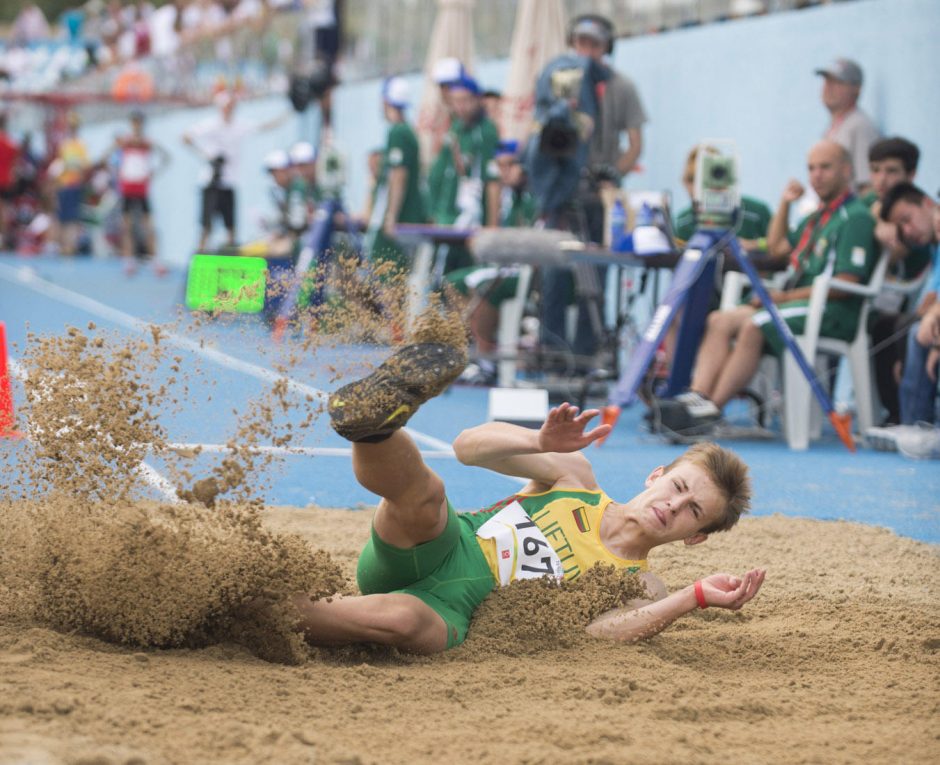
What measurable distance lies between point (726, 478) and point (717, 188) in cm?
497

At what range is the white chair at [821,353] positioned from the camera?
859 centimetres

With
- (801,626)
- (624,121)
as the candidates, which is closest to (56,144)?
(624,121)

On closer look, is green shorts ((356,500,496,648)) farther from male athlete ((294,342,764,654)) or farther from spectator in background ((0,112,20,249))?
spectator in background ((0,112,20,249))

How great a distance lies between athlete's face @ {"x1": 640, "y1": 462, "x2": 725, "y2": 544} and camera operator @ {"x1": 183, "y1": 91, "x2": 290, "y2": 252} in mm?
15950

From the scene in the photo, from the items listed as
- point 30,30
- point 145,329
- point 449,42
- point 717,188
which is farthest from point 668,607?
point 30,30

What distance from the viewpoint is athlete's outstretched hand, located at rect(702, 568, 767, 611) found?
3.79 metres

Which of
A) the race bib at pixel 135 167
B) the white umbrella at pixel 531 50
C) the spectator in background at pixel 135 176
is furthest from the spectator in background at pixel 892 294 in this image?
the race bib at pixel 135 167

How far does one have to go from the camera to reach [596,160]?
38.2 ft

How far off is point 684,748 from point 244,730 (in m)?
1.00

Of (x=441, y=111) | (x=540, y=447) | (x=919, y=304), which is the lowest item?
(x=540, y=447)

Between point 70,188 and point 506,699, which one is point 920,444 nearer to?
point 506,699

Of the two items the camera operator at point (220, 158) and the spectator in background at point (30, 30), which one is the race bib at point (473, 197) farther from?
the spectator in background at point (30, 30)

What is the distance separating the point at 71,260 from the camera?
2655 cm

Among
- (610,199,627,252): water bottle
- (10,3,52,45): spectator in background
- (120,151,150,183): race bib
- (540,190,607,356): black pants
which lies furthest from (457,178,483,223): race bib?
(10,3,52,45): spectator in background
